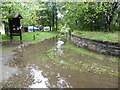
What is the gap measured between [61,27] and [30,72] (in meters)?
31.5

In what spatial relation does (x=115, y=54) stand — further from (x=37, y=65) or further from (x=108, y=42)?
(x=37, y=65)

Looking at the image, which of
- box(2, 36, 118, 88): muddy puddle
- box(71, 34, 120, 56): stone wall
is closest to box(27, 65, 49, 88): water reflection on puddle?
box(2, 36, 118, 88): muddy puddle

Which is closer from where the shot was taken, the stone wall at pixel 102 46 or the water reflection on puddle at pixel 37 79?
the water reflection on puddle at pixel 37 79

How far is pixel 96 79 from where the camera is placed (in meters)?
3.68

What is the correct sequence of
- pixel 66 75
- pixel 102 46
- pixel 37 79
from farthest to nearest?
pixel 102 46
pixel 66 75
pixel 37 79

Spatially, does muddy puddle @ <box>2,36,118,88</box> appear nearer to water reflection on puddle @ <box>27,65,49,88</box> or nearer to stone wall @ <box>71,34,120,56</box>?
water reflection on puddle @ <box>27,65,49,88</box>

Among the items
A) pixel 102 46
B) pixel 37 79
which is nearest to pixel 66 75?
pixel 37 79

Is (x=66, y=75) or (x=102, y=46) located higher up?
(x=102, y=46)

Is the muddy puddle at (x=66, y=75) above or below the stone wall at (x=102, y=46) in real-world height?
below

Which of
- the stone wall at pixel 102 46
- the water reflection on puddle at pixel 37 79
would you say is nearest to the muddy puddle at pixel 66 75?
the water reflection on puddle at pixel 37 79

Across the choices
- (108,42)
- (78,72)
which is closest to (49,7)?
(108,42)

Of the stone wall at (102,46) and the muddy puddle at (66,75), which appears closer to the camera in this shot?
the muddy puddle at (66,75)

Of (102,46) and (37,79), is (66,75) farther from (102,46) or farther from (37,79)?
(102,46)

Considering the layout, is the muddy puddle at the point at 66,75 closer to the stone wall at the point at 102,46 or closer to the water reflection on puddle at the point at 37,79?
the water reflection on puddle at the point at 37,79
